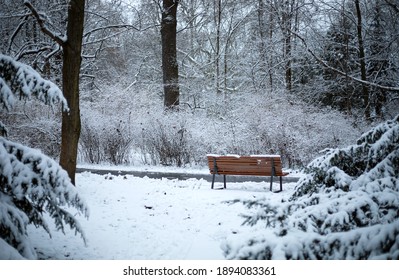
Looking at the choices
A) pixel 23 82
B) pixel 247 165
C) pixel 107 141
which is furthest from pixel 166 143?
pixel 23 82

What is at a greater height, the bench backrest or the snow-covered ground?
the bench backrest

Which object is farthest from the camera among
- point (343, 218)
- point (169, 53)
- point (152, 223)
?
point (169, 53)

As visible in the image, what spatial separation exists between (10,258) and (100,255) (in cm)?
138

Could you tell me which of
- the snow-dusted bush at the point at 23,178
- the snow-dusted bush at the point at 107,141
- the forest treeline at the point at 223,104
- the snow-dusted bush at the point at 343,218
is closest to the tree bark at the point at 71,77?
the forest treeline at the point at 223,104

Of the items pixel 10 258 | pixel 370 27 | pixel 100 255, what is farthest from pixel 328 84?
pixel 10 258

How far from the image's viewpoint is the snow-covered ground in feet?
12.2

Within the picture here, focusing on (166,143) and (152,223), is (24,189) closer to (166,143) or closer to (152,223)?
(152,223)

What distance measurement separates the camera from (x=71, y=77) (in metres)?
5.68

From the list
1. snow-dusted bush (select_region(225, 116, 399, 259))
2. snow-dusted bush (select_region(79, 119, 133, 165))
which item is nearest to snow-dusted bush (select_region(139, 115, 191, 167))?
snow-dusted bush (select_region(79, 119, 133, 165))

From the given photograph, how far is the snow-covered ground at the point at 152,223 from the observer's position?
12.2ft

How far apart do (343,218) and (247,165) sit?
4.58 m

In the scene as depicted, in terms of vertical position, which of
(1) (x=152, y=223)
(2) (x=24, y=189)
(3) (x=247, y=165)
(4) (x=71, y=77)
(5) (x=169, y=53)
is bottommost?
(1) (x=152, y=223)

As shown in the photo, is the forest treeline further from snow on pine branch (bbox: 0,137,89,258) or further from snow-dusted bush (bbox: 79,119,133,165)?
snow on pine branch (bbox: 0,137,89,258)

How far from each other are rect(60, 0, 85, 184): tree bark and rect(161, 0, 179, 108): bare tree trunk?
779 cm
